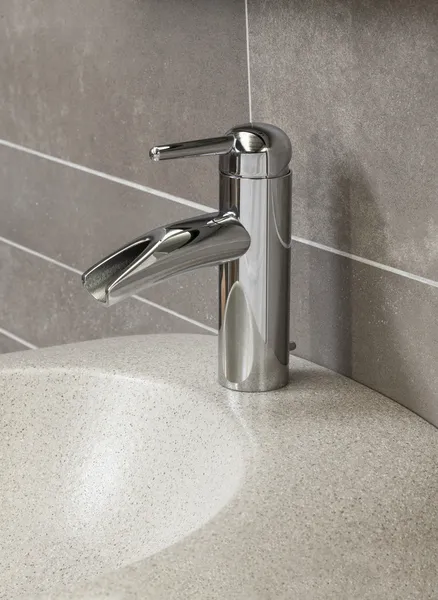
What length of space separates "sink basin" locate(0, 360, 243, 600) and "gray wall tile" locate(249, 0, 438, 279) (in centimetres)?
19

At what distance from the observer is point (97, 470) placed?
2.66 ft

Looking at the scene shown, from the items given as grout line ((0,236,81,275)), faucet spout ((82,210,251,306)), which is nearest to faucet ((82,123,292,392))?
faucet spout ((82,210,251,306))

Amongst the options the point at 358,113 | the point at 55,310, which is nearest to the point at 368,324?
the point at 358,113

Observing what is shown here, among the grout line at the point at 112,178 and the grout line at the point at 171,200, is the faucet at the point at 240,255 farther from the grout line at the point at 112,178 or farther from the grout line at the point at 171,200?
the grout line at the point at 112,178

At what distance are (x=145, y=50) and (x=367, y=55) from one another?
0.27 m

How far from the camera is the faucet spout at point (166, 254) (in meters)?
0.68

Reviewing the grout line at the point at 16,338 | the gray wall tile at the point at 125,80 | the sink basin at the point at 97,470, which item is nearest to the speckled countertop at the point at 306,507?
the sink basin at the point at 97,470

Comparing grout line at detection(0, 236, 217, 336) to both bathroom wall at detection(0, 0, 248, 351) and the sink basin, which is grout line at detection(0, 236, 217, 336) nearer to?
bathroom wall at detection(0, 0, 248, 351)

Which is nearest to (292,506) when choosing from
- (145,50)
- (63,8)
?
(145,50)

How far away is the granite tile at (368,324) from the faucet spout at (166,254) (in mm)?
99

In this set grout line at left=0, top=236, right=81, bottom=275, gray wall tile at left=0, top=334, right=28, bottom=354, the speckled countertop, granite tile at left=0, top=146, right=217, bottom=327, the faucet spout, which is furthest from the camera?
gray wall tile at left=0, top=334, right=28, bottom=354

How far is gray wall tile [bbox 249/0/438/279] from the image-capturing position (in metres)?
0.69

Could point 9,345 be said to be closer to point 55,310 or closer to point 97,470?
point 55,310

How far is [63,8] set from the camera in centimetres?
98
